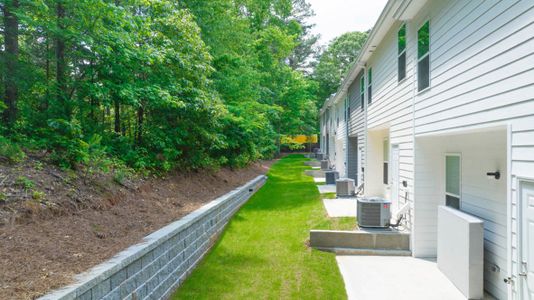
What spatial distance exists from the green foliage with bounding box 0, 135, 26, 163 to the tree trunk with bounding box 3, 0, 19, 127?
127 cm

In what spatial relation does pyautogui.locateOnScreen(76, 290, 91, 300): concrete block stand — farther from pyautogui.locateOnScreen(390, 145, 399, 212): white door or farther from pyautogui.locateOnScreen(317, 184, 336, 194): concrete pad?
pyautogui.locateOnScreen(317, 184, 336, 194): concrete pad

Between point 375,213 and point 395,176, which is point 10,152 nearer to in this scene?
point 375,213

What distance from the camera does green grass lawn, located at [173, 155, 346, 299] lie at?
4.62 meters

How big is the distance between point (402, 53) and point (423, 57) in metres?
1.23

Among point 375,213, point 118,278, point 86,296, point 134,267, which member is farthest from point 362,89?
point 86,296

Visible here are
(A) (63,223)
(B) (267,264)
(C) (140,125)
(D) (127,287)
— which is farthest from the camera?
(C) (140,125)

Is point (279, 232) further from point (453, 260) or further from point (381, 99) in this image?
point (381, 99)

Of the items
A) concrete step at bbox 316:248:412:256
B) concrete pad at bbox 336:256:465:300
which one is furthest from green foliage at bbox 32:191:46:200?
concrete step at bbox 316:248:412:256

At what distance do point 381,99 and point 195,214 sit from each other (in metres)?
5.72

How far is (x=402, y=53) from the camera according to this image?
6922 millimetres

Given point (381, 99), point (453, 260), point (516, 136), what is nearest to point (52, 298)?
point (516, 136)

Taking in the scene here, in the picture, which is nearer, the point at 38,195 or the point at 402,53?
the point at 38,195

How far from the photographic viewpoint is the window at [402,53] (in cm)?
688

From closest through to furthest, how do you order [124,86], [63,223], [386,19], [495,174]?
[63,223] < [495,174] < [124,86] < [386,19]
